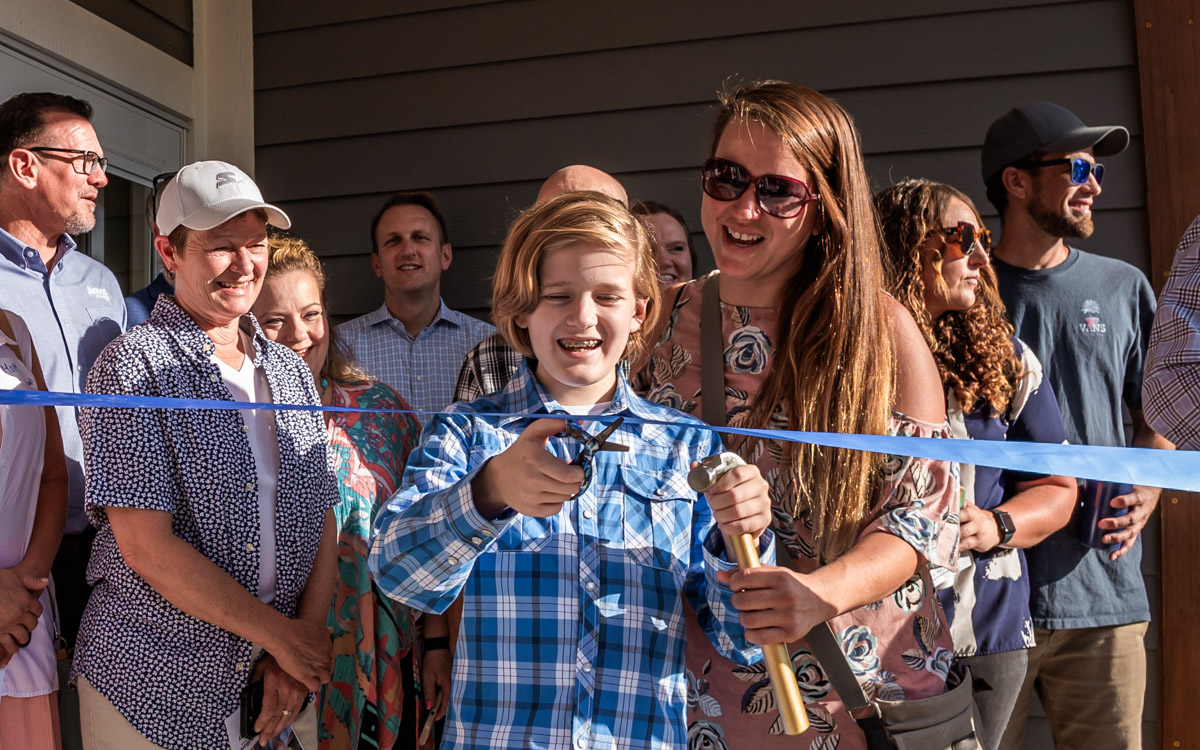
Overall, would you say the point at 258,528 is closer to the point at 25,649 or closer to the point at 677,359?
the point at 25,649

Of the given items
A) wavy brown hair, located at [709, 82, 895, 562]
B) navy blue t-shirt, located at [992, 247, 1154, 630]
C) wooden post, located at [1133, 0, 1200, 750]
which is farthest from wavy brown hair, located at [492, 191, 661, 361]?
wooden post, located at [1133, 0, 1200, 750]

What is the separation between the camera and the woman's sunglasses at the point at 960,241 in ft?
8.82

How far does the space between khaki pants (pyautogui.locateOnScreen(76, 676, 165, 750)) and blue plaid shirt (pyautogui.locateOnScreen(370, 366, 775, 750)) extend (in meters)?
0.84

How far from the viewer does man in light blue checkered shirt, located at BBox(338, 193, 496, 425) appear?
3949mm

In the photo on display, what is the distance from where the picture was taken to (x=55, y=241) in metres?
2.96

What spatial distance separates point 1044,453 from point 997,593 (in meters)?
1.46

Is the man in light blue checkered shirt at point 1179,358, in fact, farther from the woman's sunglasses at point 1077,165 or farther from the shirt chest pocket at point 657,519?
the woman's sunglasses at point 1077,165

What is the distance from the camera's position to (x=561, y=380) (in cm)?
170

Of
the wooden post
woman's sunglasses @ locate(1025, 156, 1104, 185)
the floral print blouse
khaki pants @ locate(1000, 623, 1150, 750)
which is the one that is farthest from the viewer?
the wooden post

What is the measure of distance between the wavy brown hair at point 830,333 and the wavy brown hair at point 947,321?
75 centimetres

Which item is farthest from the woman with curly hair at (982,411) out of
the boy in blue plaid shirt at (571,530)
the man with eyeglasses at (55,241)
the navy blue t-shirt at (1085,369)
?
the man with eyeglasses at (55,241)

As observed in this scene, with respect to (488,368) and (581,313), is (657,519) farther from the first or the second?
(488,368)

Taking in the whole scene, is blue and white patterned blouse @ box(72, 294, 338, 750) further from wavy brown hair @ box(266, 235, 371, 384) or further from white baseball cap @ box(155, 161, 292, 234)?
wavy brown hair @ box(266, 235, 371, 384)

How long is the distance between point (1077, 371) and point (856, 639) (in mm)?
1814
